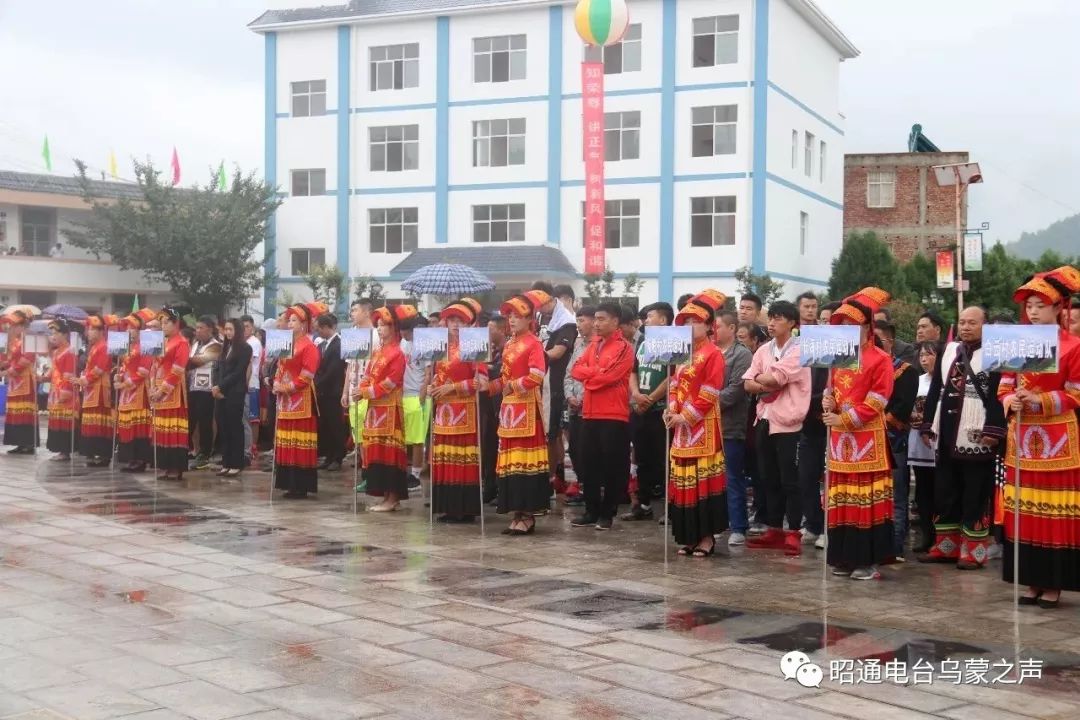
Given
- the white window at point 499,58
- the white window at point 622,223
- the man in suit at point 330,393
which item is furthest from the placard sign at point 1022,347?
the white window at point 499,58

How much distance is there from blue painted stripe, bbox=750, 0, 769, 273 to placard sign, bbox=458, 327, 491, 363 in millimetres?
25696

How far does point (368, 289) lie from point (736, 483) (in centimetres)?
2975

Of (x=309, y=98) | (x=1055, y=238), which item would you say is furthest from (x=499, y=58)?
(x=1055, y=238)

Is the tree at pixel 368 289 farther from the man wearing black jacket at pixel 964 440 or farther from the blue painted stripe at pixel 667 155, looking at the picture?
the man wearing black jacket at pixel 964 440

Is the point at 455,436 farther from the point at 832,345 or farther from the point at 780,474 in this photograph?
the point at 832,345

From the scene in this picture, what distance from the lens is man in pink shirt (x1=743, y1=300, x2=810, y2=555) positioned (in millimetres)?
9305

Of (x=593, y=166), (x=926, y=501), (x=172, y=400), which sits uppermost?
(x=593, y=166)

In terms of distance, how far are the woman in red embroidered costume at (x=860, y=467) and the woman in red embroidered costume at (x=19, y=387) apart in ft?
37.9

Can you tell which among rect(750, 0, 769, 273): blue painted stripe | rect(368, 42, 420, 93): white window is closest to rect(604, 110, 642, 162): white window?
rect(750, 0, 769, 273): blue painted stripe

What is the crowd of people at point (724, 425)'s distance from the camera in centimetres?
763

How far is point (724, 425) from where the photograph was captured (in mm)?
10055

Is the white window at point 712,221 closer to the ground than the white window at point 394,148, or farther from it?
closer to the ground

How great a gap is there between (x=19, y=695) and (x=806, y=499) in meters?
5.89

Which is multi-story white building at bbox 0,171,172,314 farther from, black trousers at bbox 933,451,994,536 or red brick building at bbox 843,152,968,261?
black trousers at bbox 933,451,994,536
